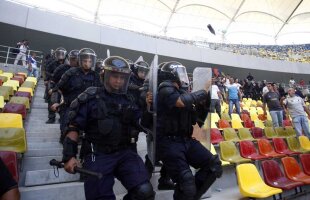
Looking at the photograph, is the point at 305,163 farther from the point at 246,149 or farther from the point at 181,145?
the point at 181,145

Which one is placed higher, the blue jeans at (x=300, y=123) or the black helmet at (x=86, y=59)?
the black helmet at (x=86, y=59)

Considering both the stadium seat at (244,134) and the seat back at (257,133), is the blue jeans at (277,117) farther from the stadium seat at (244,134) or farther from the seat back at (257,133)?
the stadium seat at (244,134)

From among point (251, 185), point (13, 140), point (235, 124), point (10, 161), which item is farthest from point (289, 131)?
point (10, 161)

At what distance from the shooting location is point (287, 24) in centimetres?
2883

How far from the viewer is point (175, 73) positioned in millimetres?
2955

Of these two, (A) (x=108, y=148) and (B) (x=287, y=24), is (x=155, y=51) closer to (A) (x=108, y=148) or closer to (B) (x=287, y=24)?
(A) (x=108, y=148)

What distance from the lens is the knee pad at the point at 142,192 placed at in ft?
7.06

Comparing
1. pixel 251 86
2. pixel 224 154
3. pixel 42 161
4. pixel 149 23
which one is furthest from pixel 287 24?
pixel 42 161

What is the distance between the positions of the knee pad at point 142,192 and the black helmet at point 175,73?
4.02ft

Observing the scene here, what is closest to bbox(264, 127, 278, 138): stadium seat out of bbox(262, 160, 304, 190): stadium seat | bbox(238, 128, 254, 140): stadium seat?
bbox(238, 128, 254, 140): stadium seat

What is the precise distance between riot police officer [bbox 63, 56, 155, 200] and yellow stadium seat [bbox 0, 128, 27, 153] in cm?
123

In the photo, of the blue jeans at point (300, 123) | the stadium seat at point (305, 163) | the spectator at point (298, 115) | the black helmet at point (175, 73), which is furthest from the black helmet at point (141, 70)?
the blue jeans at point (300, 123)

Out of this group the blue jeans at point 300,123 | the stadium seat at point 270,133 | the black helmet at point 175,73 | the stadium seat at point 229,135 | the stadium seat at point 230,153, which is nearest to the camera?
the black helmet at point 175,73

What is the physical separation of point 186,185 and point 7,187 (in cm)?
152
